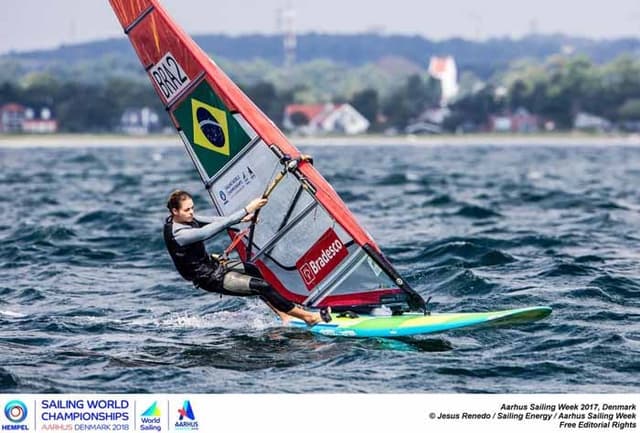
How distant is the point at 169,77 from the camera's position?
833 centimetres

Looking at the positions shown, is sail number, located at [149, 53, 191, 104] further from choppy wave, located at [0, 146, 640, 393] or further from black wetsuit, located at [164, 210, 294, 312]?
choppy wave, located at [0, 146, 640, 393]

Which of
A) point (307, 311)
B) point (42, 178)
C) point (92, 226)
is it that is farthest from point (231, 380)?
point (42, 178)

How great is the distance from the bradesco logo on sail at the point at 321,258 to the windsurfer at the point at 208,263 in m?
0.26

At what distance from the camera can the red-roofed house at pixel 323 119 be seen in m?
41.9

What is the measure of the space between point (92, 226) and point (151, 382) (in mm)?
7544

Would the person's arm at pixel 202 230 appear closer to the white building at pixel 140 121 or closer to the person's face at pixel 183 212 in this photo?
the person's face at pixel 183 212

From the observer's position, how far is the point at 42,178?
916 inches

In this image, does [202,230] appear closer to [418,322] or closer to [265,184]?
[265,184]

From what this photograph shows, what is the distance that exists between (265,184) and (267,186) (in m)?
0.04

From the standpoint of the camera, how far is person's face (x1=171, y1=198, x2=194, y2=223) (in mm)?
7395

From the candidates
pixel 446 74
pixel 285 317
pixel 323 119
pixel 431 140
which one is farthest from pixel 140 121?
pixel 285 317

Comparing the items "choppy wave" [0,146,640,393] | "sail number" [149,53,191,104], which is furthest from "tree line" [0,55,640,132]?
"sail number" [149,53,191,104]

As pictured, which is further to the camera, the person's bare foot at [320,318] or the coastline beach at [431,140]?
the coastline beach at [431,140]

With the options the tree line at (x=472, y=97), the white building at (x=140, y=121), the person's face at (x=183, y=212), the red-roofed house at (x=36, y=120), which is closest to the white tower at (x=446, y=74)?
the tree line at (x=472, y=97)
